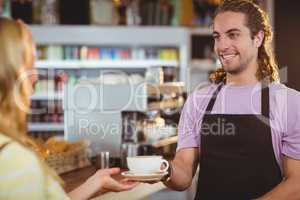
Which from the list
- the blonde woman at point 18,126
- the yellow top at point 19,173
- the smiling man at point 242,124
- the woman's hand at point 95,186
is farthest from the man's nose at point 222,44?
the yellow top at point 19,173

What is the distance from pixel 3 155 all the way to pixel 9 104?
129 millimetres

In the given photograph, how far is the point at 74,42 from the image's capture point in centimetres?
622

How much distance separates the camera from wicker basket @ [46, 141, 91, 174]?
293 centimetres

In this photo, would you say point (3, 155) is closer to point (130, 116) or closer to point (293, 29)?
point (130, 116)

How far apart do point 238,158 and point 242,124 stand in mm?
131

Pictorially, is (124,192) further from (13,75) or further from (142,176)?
(13,75)

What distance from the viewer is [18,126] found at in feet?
4.67

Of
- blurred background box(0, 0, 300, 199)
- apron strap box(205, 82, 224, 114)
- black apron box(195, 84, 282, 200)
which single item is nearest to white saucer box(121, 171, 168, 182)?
black apron box(195, 84, 282, 200)

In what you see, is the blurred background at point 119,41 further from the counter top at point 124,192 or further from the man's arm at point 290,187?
the man's arm at point 290,187

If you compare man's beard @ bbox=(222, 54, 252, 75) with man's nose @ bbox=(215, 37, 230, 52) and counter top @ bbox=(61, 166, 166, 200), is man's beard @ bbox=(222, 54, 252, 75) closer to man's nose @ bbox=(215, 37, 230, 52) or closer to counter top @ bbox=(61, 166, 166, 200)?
man's nose @ bbox=(215, 37, 230, 52)

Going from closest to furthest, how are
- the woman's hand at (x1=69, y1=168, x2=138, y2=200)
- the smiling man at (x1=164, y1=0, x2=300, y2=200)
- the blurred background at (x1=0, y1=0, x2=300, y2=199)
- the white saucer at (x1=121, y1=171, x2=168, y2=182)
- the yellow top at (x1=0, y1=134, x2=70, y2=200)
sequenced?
1. the yellow top at (x1=0, y1=134, x2=70, y2=200)
2. the woman's hand at (x1=69, y1=168, x2=138, y2=200)
3. the white saucer at (x1=121, y1=171, x2=168, y2=182)
4. the smiling man at (x1=164, y1=0, x2=300, y2=200)
5. the blurred background at (x1=0, y1=0, x2=300, y2=199)

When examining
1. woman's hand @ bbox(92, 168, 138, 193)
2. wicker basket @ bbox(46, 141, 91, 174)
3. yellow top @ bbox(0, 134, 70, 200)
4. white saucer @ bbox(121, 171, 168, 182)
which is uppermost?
yellow top @ bbox(0, 134, 70, 200)

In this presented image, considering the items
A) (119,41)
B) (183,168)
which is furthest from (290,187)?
(119,41)

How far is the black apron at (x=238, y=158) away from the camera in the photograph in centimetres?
230
